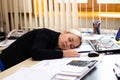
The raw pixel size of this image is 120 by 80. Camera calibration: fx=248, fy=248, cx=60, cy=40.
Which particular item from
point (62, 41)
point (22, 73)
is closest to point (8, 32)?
point (62, 41)

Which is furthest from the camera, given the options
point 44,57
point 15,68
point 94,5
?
point 94,5

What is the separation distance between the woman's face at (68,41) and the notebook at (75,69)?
336 mm

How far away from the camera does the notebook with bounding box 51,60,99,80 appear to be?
4.47ft

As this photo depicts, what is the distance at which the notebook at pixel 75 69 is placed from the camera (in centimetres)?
136

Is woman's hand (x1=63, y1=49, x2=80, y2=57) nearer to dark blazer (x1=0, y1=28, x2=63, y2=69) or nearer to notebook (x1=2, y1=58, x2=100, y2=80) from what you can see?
dark blazer (x1=0, y1=28, x2=63, y2=69)

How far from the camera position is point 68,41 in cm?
A: 195

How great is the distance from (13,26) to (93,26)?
1093 millimetres

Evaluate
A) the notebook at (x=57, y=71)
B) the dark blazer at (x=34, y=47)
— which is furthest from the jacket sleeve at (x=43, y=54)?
the notebook at (x=57, y=71)

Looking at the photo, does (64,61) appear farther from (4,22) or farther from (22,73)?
(4,22)

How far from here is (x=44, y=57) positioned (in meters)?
1.78

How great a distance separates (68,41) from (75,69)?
53cm

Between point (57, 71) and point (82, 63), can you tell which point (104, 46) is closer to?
point (82, 63)

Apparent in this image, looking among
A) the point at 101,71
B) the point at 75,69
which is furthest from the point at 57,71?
the point at 101,71

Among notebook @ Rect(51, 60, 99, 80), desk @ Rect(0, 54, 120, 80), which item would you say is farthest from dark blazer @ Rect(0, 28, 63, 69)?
notebook @ Rect(51, 60, 99, 80)
